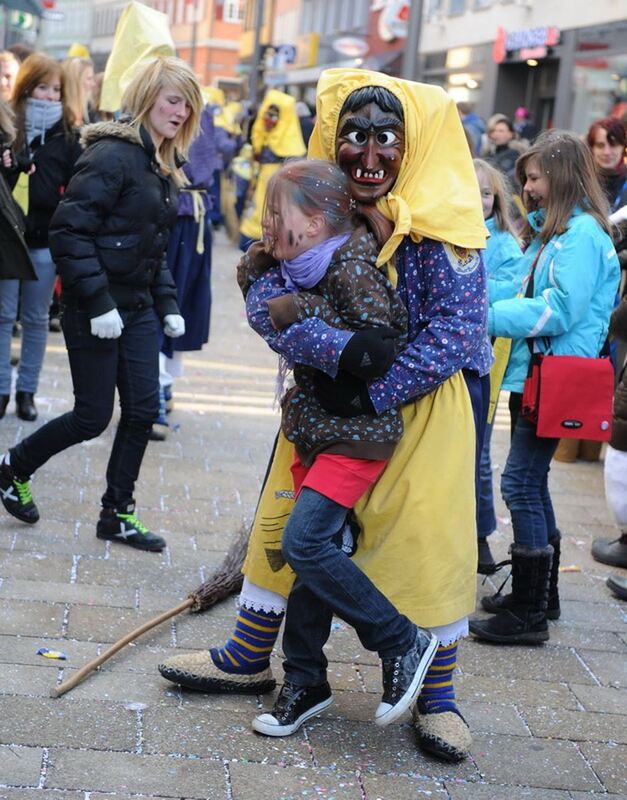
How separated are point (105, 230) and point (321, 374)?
188 centimetres

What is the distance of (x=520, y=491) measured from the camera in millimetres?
4879

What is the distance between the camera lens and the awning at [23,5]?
14.8 meters

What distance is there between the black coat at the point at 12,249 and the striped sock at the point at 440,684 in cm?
303

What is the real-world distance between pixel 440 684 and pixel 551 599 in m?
1.41

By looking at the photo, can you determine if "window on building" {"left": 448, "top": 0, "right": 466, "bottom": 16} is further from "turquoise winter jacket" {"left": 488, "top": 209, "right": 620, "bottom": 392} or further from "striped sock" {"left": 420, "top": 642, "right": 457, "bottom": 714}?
"striped sock" {"left": 420, "top": 642, "right": 457, "bottom": 714}

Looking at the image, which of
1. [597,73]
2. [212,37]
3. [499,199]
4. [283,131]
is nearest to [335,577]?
[499,199]

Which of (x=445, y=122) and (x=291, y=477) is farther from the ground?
(x=445, y=122)

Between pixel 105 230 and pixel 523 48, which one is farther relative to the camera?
pixel 523 48

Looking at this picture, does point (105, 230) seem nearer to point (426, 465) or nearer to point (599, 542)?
point (426, 465)

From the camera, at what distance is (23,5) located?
15.5 m

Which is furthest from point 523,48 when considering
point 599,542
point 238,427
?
point 599,542

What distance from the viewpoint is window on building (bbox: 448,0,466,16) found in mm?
29641

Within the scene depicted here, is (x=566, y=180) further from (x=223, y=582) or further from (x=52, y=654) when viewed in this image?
(x=52, y=654)

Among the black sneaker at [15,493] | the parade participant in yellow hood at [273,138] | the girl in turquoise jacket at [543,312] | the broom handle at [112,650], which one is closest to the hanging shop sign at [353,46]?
the parade participant in yellow hood at [273,138]
